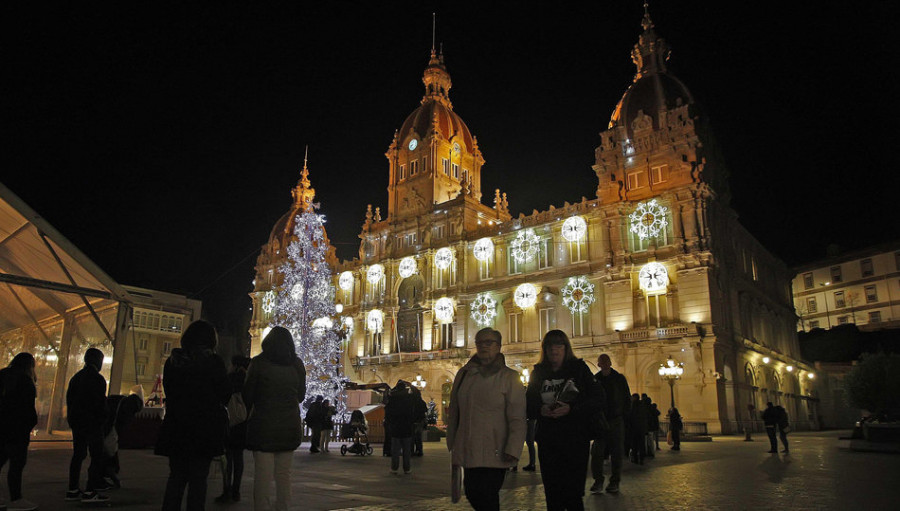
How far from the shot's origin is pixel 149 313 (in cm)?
5041

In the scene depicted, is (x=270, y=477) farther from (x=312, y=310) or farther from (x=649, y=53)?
(x=649, y=53)

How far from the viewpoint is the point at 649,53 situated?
42688 millimetres

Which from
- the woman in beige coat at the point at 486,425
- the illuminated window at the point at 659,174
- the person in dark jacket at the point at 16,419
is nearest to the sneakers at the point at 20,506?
the person in dark jacket at the point at 16,419

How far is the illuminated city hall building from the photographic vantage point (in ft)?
112

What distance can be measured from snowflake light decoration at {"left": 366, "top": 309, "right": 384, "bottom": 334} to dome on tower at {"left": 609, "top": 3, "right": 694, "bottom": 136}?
21929 millimetres

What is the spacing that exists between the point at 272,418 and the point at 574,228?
113 ft

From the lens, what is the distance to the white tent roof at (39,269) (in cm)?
1255

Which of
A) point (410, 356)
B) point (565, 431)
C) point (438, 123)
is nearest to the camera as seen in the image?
point (565, 431)

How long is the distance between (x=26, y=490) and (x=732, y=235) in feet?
131

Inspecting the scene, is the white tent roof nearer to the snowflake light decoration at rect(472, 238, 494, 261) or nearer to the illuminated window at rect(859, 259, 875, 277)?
the snowflake light decoration at rect(472, 238, 494, 261)

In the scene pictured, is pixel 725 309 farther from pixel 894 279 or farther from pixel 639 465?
pixel 894 279

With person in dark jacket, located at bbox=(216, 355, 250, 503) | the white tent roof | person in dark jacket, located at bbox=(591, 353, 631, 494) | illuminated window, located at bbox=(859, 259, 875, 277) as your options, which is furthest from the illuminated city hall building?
person in dark jacket, located at bbox=(216, 355, 250, 503)

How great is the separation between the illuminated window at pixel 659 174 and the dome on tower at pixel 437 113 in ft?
63.3

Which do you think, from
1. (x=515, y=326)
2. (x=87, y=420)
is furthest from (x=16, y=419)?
(x=515, y=326)
